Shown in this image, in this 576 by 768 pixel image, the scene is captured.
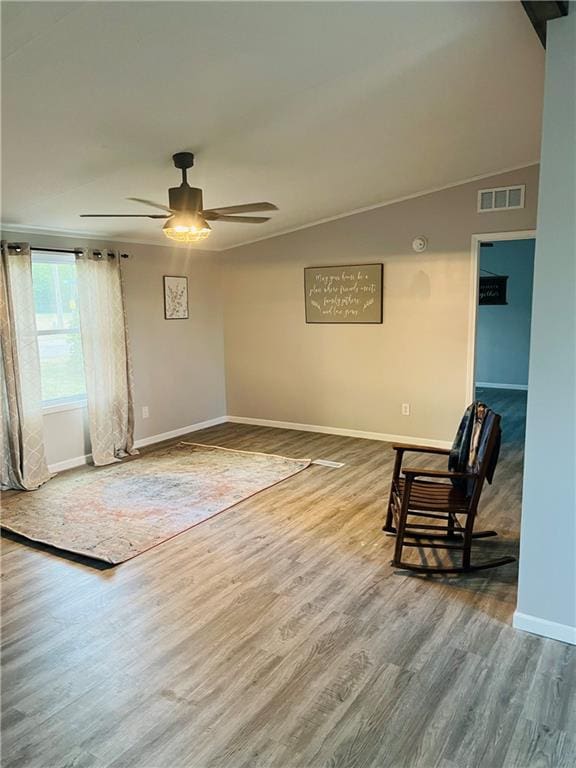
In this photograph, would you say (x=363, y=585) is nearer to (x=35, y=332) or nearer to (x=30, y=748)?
(x=30, y=748)

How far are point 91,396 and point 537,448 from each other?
13.0 feet

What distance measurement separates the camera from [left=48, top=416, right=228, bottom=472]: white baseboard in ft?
16.3

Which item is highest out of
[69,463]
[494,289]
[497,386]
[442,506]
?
[494,289]

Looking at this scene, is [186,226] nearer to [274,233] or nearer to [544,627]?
[544,627]

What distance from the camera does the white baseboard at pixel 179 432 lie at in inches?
228

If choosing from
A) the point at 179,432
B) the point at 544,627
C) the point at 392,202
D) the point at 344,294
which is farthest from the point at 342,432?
the point at 544,627

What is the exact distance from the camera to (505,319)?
27.8ft

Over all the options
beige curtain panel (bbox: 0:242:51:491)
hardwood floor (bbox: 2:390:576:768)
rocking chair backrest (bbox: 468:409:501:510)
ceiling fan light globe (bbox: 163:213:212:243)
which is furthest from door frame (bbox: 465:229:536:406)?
beige curtain panel (bbox: 0:242:51:491)

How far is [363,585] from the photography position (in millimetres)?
2893

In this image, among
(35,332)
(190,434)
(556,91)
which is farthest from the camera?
(190,434)

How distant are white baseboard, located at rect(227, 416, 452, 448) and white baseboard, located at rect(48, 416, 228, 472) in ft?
1.04

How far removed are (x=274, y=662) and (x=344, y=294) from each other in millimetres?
4102

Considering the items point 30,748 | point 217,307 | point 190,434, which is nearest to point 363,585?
point 30,748

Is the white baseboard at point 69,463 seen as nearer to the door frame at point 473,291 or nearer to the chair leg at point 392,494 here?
the chair leg at point 392,494
